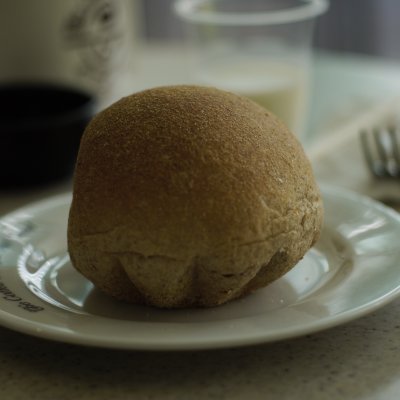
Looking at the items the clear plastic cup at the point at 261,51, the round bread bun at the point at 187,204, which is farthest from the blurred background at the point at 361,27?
the round bread bun at the point at 187,204

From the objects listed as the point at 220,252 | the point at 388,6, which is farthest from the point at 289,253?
the point at 388,6

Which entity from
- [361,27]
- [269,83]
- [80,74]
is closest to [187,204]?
[269,83]

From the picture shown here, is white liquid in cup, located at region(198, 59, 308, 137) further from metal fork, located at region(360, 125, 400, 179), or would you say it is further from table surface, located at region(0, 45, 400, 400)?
table surface, located at region(0, 45, 400, 400)

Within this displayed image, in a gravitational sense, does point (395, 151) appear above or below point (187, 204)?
below

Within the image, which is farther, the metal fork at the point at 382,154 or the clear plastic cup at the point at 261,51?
the clear plastic cup at the point at 261,51

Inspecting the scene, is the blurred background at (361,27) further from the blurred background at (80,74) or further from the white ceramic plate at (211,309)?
the white ceramic plate at (211,309)

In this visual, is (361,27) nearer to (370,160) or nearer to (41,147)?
(370,160)

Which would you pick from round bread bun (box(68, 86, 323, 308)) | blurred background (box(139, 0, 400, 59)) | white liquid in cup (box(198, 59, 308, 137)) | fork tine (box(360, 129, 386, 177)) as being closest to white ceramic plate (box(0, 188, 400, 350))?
round bread bun (box(68, 86, 323, 308))
